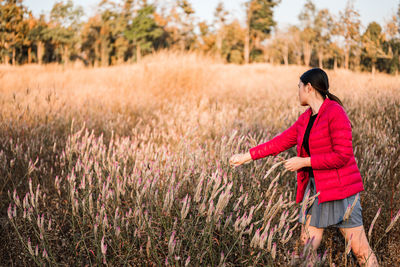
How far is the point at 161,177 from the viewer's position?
219 centimetres

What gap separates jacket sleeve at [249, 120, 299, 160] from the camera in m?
1.90

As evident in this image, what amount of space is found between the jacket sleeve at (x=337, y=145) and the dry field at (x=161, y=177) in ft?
0.94

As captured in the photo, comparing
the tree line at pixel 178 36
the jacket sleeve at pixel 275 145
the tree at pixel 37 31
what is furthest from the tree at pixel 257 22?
the jacket sleeve at pixel 275 145

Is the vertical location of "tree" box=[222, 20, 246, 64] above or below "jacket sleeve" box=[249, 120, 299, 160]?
above

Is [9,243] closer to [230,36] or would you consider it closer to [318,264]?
[318,264]

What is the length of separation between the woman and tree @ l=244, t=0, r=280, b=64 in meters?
45.4

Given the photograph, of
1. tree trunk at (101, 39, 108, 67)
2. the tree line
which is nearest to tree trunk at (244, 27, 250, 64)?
the tree line

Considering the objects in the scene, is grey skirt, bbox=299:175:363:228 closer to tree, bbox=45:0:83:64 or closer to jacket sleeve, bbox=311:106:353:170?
jacket sleeve, bbox=311:106:353:170

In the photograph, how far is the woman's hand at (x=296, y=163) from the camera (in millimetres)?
1654

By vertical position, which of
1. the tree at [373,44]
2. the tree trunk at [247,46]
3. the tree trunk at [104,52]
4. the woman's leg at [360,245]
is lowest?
the woman's leg at [360,245]

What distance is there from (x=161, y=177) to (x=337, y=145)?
1.22 metres

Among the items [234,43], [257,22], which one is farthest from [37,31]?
[257,22]

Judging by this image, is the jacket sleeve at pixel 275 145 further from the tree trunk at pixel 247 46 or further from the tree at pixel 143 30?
the tree trunk at pixel 247 46

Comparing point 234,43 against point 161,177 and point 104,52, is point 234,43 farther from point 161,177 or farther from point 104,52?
point 161,177
